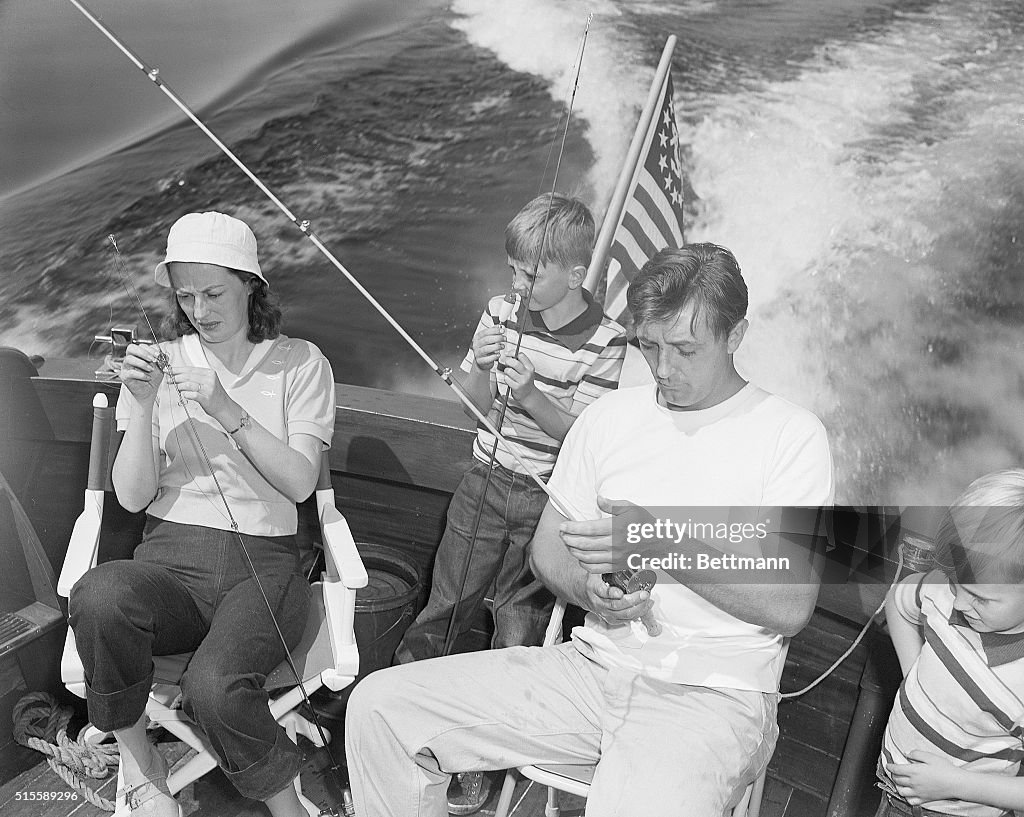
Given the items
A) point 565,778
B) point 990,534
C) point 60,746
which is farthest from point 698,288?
point 60,746

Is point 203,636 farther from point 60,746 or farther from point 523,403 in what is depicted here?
point 523,403

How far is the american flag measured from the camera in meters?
2.28

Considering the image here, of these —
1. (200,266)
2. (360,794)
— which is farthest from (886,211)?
(360,794)

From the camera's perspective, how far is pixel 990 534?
135 cm

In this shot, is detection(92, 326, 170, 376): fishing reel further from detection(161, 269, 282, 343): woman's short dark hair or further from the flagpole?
the flagpole

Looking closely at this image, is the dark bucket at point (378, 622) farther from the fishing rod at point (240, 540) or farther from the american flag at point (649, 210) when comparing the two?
the american flag at point (649, 210)

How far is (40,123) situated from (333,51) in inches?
41.2

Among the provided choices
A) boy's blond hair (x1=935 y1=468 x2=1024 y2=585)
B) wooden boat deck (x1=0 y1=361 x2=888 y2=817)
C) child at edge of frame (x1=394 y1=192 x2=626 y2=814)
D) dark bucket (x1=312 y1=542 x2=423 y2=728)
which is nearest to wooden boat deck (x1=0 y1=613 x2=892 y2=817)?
wooden boat deck (x1=0 y1=361 x2=888 y2=817)

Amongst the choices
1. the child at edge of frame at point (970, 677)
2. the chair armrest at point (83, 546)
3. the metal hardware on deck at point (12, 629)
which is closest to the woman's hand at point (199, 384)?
the chair armrest at point (83, 546)

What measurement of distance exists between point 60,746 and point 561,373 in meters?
1.37

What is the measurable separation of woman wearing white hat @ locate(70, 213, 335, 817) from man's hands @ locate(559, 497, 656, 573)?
66cm

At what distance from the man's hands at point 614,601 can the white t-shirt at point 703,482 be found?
70 millimetres

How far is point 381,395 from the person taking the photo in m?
2.58

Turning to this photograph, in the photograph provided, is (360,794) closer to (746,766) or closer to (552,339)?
(746,766)
